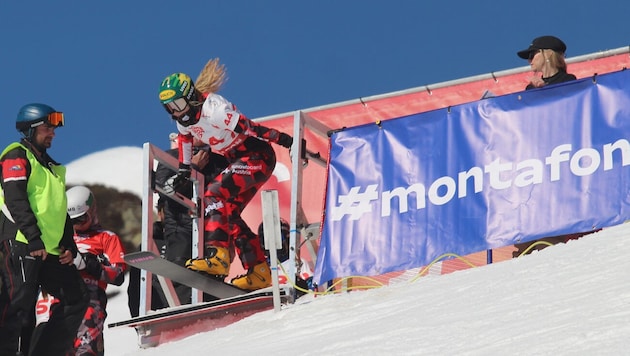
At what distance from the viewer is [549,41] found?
9695 mm

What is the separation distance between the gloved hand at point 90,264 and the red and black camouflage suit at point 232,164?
3.09ft

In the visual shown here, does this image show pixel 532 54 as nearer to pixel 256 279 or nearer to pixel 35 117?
pixel 256 279

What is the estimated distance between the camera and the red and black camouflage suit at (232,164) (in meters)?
10.6

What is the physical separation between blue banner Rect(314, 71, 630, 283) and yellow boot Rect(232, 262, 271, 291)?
90 centimetres

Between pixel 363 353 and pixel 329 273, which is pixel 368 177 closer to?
pixel 329 273

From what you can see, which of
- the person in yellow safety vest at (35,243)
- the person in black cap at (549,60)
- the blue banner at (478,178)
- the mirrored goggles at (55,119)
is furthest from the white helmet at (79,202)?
the person in black cap at (549,60)

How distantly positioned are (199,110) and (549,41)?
271 cm

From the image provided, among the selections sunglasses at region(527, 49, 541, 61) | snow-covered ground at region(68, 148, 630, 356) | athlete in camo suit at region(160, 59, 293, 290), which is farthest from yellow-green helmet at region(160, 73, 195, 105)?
sunglasses at region(527, 49, 541, 61)

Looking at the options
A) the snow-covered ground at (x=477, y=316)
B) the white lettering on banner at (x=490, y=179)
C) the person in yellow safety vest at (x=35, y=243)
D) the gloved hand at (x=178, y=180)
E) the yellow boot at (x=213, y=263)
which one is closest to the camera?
the snow-covered ground at (x=477, y=316)

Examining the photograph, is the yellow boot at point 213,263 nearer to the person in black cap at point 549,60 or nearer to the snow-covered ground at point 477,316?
the snow-covered ground at point 477,316

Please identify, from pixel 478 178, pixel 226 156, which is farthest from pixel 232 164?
pixel 478 178

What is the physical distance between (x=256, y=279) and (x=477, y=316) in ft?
11.9

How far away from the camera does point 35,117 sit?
9.68 metres

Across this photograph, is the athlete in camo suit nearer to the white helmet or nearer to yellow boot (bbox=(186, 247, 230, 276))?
yellow boot (bbox=(186, 247, 230, 276))
